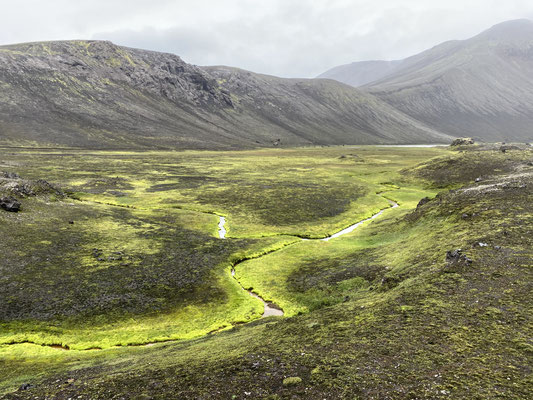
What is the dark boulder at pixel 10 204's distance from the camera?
54.3 m

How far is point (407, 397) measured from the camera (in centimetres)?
1398

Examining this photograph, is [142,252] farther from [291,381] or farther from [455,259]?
[455,259]

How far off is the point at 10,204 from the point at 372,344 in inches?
2325

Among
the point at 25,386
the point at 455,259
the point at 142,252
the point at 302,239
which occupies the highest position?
the point at 455,259

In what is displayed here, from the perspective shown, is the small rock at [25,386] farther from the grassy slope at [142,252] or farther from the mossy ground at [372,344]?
the grassy slope at [142,252]

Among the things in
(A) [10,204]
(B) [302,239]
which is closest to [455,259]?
(B) [302,239]

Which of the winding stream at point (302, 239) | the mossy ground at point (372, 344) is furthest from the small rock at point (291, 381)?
the winding stream at point (302, 239)

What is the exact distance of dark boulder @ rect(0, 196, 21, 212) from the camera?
54.3 meters

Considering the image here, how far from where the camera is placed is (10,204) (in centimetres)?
5484

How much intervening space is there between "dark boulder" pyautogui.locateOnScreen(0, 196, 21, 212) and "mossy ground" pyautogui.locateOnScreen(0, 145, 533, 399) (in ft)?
117

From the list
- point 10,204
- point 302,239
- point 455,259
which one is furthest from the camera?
point 302,239

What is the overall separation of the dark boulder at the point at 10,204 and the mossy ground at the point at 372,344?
35555 millimetres

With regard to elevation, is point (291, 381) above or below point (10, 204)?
below

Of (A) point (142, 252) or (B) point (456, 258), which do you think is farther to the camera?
(A) point (142, 252)
